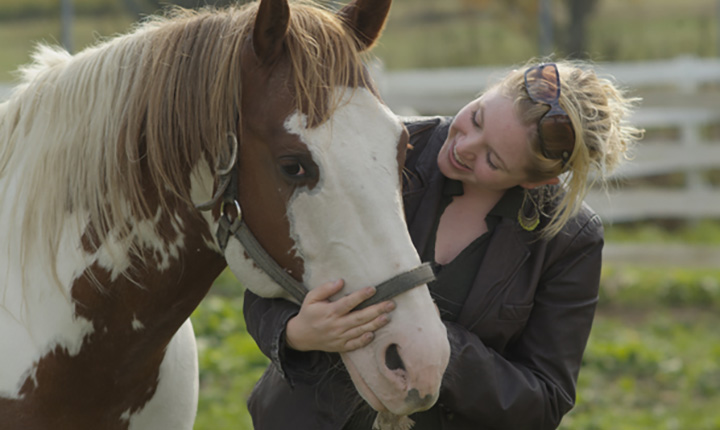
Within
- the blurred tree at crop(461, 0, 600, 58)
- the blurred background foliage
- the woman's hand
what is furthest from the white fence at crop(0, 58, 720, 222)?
the woman's hand

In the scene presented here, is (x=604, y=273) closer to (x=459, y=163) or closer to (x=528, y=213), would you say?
(x=528, y=213)

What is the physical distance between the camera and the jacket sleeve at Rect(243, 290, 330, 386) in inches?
78.7

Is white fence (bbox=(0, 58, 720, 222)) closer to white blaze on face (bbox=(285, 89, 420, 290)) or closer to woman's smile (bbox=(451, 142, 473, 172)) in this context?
woman's smile (bbox=(451, 142, 473, 172))

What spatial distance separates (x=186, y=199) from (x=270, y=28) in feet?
1.49

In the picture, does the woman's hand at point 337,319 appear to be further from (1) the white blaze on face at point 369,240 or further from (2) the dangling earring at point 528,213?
(2) the dangling earring at point 528,213

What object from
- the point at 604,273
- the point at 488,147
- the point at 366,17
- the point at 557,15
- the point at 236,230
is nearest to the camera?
the point at 236,230

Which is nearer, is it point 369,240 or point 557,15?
point 369,240

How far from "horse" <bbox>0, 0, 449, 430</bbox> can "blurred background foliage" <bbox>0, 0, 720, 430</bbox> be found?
48 cm

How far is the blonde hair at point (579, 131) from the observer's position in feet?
6.94

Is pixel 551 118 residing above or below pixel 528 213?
above

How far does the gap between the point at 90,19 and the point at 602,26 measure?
236 inches

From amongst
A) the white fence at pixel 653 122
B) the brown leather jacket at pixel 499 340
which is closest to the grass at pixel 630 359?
the white fence at pixel 653 122

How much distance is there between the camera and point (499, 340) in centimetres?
222

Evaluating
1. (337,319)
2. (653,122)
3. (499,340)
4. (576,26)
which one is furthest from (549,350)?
(576,26)
